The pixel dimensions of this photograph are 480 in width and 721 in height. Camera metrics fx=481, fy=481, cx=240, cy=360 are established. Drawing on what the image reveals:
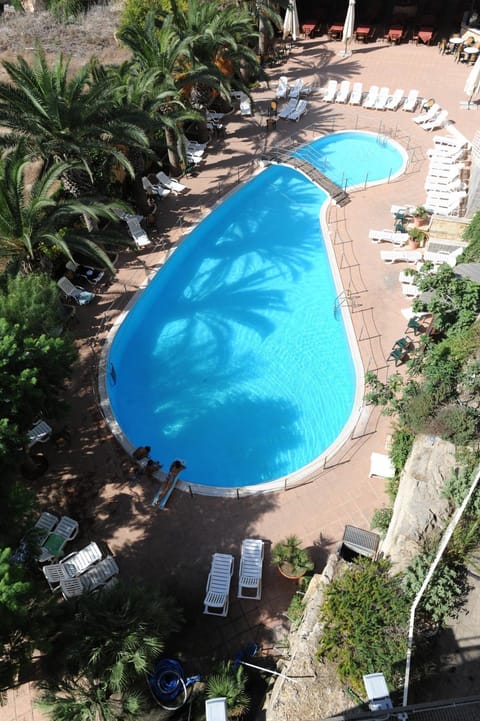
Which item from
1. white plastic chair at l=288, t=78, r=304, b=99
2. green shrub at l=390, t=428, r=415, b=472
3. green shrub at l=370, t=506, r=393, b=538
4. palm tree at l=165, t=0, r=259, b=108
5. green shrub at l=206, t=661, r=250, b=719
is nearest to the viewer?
green shrub at l=206, t=661, r=250, b=719

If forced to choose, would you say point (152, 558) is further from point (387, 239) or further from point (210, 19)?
point (210, 19)

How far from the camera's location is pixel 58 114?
546 inches

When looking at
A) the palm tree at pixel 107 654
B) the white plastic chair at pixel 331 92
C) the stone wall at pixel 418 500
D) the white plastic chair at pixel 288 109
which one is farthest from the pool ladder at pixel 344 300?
the white plastic chair at pixel 331 92

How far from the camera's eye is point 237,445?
13.3 meters

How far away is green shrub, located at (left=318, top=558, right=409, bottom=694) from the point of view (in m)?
8.03

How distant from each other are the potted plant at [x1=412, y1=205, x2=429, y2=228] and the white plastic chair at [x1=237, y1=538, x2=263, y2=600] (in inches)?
515

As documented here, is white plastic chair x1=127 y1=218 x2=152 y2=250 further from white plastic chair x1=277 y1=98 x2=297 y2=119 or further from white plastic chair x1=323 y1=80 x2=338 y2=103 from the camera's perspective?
white plastic chair x1=323 y1=80 x2=338 y2=103

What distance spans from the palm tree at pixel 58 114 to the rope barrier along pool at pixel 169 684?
487 inches

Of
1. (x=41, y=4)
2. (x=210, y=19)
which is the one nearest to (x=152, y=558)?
(x=210, y=19)

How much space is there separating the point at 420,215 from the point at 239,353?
8646mm

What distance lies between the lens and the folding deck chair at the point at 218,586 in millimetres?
9938

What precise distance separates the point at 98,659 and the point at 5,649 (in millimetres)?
1557

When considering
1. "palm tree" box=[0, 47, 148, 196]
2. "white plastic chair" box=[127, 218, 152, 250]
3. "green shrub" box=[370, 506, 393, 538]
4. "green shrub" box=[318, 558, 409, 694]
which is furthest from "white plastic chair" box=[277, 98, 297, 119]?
"green shrub" box=[318, 558, 409, 694]

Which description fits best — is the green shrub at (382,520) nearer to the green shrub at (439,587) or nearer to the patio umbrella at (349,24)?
the green shrub at (439,587)
